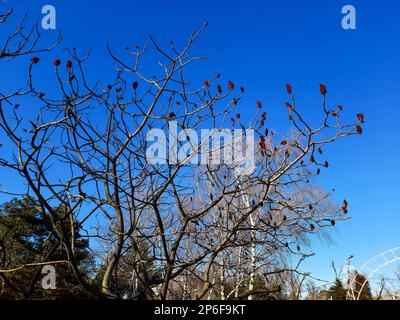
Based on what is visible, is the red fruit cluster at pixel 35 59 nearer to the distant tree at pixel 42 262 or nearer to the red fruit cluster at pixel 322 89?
the distant tree at pixel 42 262

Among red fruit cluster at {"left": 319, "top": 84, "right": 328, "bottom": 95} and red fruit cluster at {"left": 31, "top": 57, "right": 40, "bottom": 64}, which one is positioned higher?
red fruit cluster at {"left": 31, "top": 57, "right": 40, "bottom": 64}

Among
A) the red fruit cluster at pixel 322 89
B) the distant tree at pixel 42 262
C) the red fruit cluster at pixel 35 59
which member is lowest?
the distant tree at pixel 42 262

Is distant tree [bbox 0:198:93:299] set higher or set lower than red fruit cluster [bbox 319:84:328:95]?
lower

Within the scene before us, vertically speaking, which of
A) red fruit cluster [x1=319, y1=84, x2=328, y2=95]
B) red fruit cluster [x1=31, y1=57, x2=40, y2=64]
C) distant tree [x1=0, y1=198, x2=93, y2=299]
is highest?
red fruit cluster [x1=31, y1=57, x2=40, y2=64]

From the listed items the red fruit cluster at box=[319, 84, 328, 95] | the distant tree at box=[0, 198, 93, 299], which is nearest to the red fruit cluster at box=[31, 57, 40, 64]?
the distant tree at box=[0, 198, 93, 299]

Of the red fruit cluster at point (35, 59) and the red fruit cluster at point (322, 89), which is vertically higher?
the red fruit cluster at point (35, 59)

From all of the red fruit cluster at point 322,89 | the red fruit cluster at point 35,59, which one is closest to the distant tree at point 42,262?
the red fruit cluster at point 35,59

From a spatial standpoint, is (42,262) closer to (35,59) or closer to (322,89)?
(35,59)

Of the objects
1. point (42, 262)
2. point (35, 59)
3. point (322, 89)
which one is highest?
point (35, 59)

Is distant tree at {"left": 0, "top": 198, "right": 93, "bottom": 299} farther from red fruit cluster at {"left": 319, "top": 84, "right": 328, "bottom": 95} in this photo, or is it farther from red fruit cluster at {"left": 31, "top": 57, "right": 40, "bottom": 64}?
red fruit cluster at {"left": 319, "top": 84, "right": 328, "bottom": 95}

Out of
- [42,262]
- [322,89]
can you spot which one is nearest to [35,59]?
[42,262]

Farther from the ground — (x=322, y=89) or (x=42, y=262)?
(x=322, y=89)
